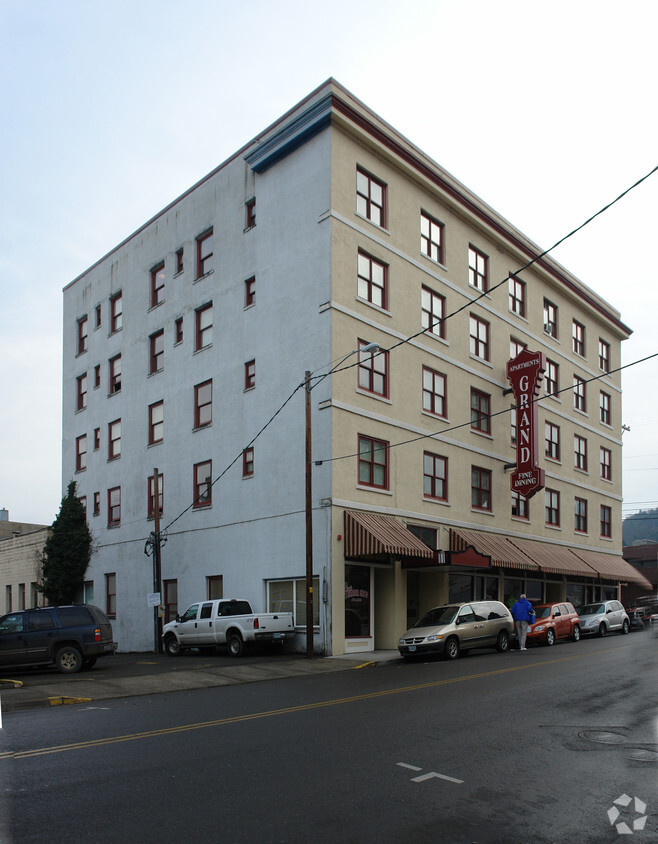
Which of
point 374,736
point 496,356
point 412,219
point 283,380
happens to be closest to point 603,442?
point 496,356

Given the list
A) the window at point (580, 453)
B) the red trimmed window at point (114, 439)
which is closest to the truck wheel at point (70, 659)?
the red trimmed window at point (114, 439)

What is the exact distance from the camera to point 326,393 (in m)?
25.4

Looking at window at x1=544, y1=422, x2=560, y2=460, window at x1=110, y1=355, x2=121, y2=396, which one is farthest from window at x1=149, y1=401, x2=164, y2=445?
window at x1=544, y1=422, x2=560, y2=460

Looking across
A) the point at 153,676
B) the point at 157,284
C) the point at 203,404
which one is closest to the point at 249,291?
the point at 203,404

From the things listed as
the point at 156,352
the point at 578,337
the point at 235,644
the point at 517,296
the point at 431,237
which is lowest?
the point at 235,644

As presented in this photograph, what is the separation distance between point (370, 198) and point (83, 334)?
19.6 meters

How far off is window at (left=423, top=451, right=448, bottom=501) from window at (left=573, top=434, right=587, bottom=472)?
13.5 m

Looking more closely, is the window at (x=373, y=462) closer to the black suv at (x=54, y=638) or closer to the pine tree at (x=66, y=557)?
the black suv at (x=54, y=638)

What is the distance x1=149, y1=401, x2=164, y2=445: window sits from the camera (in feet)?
111

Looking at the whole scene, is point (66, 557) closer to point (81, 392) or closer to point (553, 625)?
point (81, 392)

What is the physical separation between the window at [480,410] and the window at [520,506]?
3.64m

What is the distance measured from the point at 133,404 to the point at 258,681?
2002 cm

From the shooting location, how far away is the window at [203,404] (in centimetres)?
3109

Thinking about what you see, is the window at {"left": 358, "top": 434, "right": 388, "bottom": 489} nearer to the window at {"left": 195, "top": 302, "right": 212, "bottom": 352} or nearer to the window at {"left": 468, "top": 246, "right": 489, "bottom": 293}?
the window at {"left": 195, "top": 302, "right": 212, "bottom": 352}
